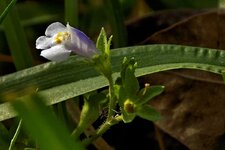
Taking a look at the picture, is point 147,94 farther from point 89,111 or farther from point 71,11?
point 71,11

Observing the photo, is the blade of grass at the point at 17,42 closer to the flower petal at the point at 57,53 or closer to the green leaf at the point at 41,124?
the flower petal at the point at 57,53

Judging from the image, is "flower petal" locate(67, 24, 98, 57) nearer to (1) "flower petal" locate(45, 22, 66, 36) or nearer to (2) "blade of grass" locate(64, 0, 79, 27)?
(1) "flower petal" locate(45, 22, 66, 36)

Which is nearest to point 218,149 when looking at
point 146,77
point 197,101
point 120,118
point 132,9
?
point 197,101

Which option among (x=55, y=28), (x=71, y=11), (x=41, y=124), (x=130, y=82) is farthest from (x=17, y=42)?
(x=41, y=124)

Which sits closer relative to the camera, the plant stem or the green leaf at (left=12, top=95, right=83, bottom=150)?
the green leaf at (left=12, top=95, right=83, bottom=150)

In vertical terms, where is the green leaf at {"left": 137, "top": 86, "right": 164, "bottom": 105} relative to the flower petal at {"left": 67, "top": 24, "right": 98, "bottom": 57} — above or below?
below

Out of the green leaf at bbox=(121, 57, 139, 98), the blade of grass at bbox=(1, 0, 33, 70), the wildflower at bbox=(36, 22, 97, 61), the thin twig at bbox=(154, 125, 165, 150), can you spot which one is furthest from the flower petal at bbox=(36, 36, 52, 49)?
the thin twig at bbox=(154, 125, 165, 150)
